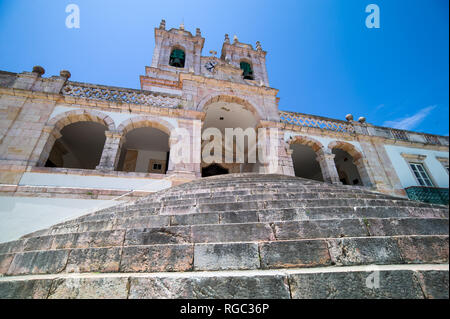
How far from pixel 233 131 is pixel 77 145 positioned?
27.4ft

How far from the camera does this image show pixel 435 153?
990 centimetres

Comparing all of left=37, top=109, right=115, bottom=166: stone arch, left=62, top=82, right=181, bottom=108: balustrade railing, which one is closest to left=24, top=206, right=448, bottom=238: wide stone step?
left=37, top=109, right=115, bottom=166: stone arch

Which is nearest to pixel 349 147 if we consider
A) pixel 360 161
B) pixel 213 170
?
pixel 360 161

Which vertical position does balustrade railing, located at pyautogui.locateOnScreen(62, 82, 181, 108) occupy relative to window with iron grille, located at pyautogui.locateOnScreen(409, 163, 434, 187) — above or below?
above

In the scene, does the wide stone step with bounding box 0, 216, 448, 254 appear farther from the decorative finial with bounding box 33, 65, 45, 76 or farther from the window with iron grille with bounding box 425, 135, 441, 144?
the window with iron grille with bounding box 425, 135, 441, 144

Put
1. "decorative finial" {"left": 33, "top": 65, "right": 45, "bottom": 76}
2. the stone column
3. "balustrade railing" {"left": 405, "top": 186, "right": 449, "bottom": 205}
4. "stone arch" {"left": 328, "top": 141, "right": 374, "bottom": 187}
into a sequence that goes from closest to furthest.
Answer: the stone column
"decorative finial" {"left": 33, "top": 65, "right": 45, "bottom": 76}
"balustrade railing" {"left": 405, "top": 186, "right": 449, "bottom": 205}
"stone arch" {"left": 328, "top": 141, "right": 374, "bottom": 187}

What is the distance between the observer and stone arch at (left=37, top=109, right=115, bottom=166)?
19.0ft

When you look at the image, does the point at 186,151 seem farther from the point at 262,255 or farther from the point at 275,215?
the point at 262,255

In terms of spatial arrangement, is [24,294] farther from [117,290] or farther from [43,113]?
[43,113]

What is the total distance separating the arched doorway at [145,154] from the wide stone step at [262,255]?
26.7 ft

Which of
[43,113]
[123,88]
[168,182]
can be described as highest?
[123,88]

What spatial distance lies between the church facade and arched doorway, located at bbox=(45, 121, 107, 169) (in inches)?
1.8

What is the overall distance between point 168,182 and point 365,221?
5.46 m
